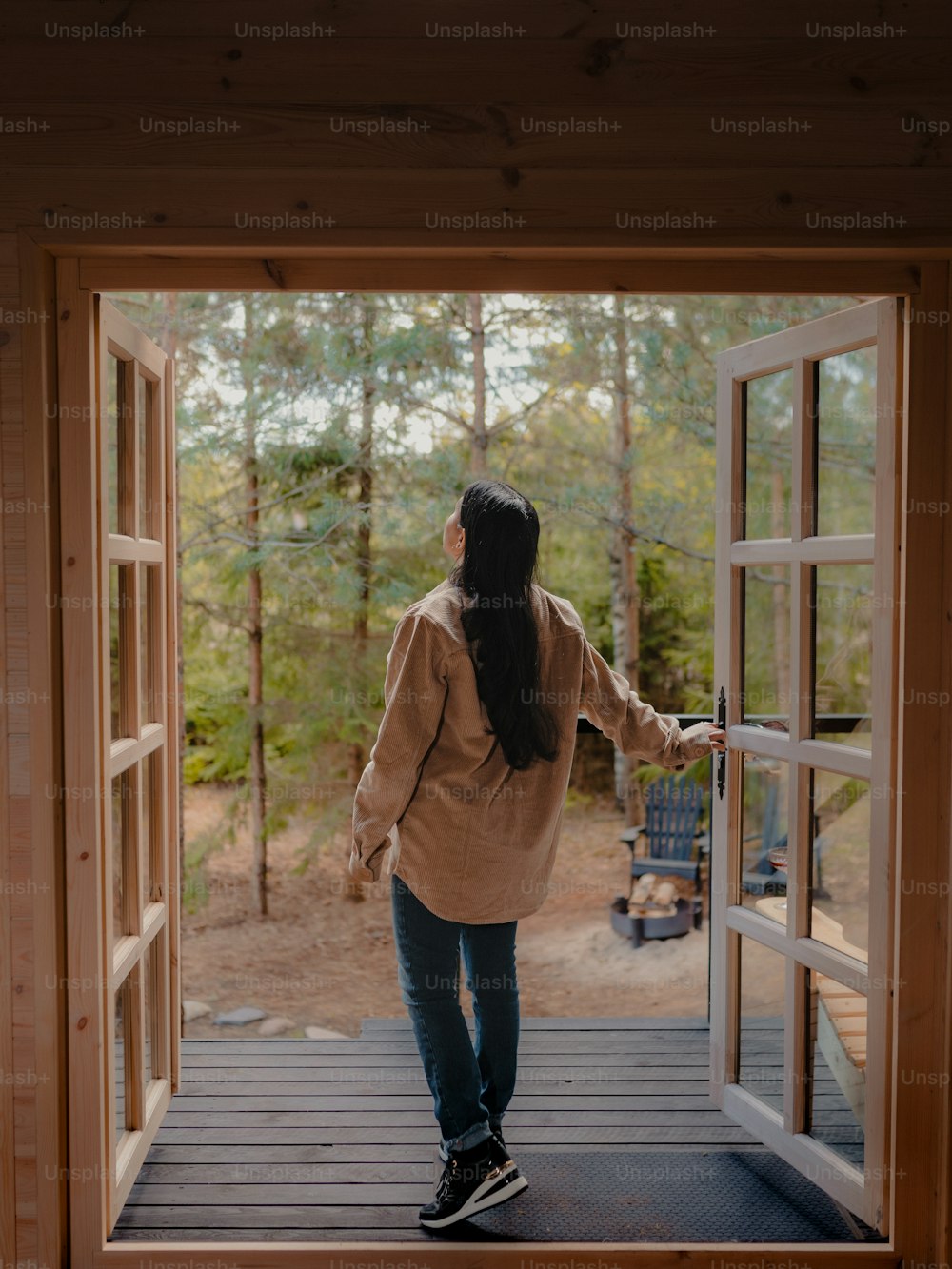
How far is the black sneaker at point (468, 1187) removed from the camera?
225 centimetres

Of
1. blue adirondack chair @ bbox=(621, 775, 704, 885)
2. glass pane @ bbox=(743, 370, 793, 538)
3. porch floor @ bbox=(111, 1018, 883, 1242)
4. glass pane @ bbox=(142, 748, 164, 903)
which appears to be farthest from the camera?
blue adirondack chair @ bbox=(621, 775, 704, 885)

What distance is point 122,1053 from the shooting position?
2.35m

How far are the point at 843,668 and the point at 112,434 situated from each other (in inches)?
71.0

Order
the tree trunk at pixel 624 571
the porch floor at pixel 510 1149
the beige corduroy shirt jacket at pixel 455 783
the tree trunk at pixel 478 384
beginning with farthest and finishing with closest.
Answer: the tree trunk at pixel 624 571, the tree trunk at pixel 478 384, the porch floor at pixel 510 1149, the beige corduroy shirt jacket at pixel 455 783

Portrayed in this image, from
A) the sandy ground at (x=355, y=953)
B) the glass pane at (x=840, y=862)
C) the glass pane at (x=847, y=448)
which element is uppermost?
the glass pane at (x=847, y=448)

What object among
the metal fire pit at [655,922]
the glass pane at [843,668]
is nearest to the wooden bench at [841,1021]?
the glass pane at [843,668]

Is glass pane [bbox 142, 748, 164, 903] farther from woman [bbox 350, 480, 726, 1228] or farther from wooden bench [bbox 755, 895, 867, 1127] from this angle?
wooden bench [bbox 755, 895, 867, 1127]

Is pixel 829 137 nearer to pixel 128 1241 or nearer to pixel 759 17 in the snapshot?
pixel 759 17

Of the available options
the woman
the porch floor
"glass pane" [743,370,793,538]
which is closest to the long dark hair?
the woman

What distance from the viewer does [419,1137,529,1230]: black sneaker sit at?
2.25m

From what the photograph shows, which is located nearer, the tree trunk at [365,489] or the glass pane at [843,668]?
the glass pane at [843,668]

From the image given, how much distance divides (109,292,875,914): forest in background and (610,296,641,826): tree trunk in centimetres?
3

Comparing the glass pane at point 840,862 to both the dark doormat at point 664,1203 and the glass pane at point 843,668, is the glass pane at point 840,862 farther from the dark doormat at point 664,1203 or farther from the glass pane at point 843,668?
the dark doormat at point 664,1203

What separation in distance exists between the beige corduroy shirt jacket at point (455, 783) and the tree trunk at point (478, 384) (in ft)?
15.4
